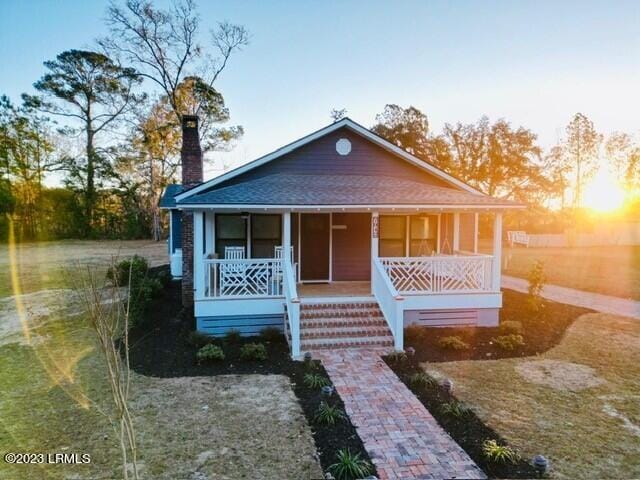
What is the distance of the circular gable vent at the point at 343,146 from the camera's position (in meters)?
11.9

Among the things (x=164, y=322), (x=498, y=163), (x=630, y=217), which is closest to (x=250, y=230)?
(x=164, y=322)

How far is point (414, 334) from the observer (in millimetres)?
8664

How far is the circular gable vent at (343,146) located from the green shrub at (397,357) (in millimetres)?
6570

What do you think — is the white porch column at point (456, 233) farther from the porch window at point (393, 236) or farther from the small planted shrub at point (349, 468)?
the small planted shrub at point (349, 468)

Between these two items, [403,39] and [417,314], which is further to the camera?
[403,39]

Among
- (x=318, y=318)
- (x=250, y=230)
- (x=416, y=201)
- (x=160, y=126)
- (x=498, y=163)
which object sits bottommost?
(x=318, y=318)

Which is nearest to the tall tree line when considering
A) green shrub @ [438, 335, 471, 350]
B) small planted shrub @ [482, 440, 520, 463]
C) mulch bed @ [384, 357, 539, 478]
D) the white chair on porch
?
the white chair on porch

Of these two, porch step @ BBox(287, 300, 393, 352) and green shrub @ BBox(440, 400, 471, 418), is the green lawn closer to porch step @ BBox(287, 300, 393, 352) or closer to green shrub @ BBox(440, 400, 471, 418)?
porch step @ BBox(287, 300, 393, 352)

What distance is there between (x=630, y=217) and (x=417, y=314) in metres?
40.7

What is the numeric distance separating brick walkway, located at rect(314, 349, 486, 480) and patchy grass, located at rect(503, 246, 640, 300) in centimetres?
964

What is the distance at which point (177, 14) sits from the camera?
91.5 ft

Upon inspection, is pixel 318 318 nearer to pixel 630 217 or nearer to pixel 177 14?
pixel 177 14

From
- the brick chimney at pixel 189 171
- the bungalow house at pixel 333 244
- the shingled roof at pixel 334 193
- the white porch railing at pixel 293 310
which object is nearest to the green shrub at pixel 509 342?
the bungalow house at pixel 333 244

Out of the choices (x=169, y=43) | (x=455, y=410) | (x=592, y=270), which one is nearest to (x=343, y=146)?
(x=455, y=410)
